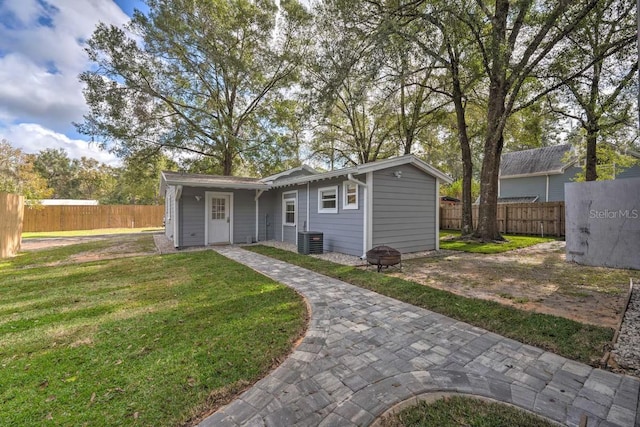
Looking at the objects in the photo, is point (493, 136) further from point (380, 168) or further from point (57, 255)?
point (57, 255)

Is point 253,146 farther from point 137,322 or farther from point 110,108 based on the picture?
point 137,322

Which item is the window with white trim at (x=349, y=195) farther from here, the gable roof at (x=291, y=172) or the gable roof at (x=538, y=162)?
the gable roof at (x=538, y=162)

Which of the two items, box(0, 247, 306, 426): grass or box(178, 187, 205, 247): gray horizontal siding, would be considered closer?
box(0, 247, 306, 426): grass

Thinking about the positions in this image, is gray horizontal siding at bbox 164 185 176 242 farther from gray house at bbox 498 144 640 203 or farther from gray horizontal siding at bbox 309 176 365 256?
gray house at bbox 498 144 640 203

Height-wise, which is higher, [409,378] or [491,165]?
[491,165]

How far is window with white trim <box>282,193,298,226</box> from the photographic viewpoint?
1075 cm

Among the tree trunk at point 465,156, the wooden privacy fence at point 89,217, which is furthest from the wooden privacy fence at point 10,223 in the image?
the tree trunk at point 465,156

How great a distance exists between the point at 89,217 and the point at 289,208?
675 inches

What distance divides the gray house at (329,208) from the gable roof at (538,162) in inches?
537

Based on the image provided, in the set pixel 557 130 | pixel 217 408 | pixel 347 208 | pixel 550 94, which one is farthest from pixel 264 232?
pixel 557 130

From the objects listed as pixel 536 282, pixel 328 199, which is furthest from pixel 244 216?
pixel 536 282

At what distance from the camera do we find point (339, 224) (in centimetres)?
859

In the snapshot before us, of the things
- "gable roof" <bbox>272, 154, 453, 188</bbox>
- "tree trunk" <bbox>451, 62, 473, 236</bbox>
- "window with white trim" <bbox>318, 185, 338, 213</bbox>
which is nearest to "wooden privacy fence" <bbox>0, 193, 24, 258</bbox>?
"gable roof" <bbox>272, 154, 453, 188</bbox>

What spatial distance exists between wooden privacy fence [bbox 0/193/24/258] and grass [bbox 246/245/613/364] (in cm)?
1004
